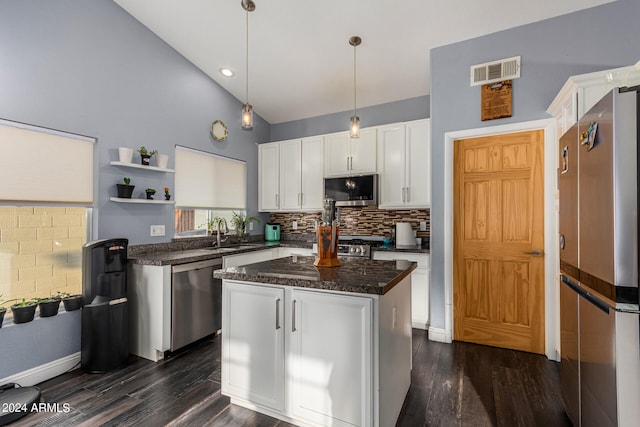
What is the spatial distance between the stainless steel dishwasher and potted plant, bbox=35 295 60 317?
0.85m

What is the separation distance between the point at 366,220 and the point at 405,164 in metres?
1.04

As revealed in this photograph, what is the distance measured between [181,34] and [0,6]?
142 centimetres

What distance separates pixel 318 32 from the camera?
10.2 feet

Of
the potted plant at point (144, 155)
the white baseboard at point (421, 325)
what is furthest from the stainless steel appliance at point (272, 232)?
the white baseboard at point (421, 325)

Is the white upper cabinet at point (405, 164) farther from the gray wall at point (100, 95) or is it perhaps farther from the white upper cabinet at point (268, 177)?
the gray wall at point (100, 95)

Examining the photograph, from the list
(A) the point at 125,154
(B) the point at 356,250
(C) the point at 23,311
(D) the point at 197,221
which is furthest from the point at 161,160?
(B) the point at 356,250

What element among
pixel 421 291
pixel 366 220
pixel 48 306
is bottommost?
pixel 421 291

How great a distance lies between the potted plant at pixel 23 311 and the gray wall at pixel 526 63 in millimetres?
3514

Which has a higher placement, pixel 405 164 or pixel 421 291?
pixel 405 164

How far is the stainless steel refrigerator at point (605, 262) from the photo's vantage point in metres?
1.21

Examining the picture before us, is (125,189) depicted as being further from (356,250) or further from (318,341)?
(356,250)

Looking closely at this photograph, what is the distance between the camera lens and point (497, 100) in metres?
3.00

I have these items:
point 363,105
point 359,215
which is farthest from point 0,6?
point 359,215

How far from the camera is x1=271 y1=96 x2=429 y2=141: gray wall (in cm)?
415
